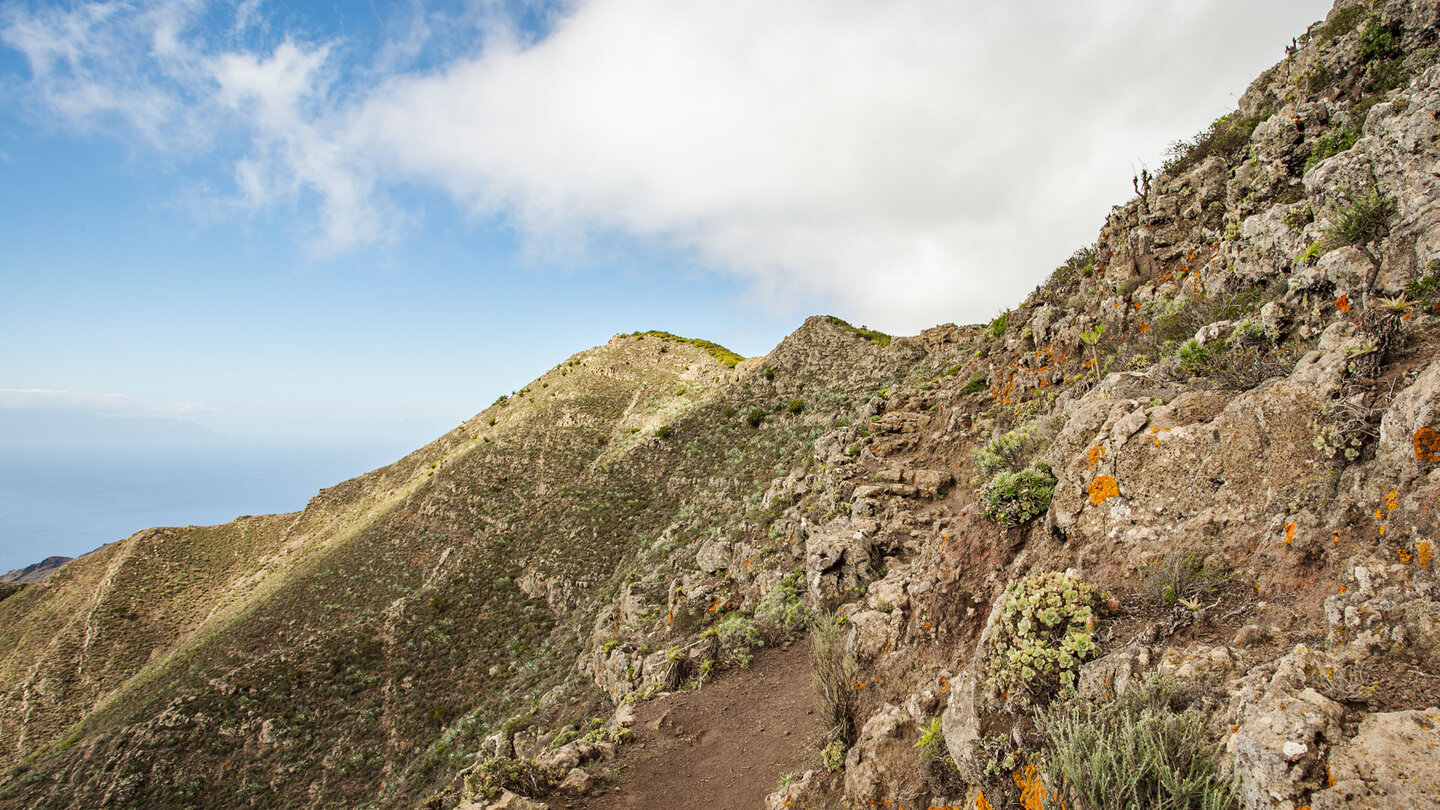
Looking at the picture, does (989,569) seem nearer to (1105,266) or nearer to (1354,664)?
(1354,664)

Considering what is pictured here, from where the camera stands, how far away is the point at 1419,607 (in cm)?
434

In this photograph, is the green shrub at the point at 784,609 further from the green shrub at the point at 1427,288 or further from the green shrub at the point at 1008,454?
the green shrub at the point at 1427,288

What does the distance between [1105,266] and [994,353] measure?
4167 mm

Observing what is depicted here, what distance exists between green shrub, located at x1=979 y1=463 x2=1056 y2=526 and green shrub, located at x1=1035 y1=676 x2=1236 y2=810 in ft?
12.5

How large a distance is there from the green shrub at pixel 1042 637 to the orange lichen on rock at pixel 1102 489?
1.46 metres

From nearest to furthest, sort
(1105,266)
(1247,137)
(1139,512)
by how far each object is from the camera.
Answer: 1. (1139,512)
2. (1247,137)
3. (1105,266)

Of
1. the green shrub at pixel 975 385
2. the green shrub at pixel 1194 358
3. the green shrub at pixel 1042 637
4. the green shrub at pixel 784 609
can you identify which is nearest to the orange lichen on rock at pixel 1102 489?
the green shrub at pixel 1042 637

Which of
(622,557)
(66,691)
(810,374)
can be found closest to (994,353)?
(810,374)

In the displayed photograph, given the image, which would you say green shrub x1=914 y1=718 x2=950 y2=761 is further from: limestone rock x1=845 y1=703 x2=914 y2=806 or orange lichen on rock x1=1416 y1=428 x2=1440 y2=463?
orange lichen on rock x1=1416 y1=428 x2=1440 y2=463

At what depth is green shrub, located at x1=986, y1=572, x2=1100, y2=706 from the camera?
253 inches

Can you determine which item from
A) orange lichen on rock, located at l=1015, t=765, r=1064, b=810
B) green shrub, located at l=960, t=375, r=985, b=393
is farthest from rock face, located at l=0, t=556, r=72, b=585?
orange lichen on rock, located at l=1015, t=765, r=1064, b=810

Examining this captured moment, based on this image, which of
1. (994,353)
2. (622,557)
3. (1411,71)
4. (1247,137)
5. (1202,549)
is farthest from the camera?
(622,557)

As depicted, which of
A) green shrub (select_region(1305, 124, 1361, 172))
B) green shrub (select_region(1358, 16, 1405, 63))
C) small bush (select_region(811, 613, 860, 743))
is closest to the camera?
small bush (select_region(811, 613, 860, 743))

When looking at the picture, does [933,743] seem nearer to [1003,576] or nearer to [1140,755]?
[1003,576]
